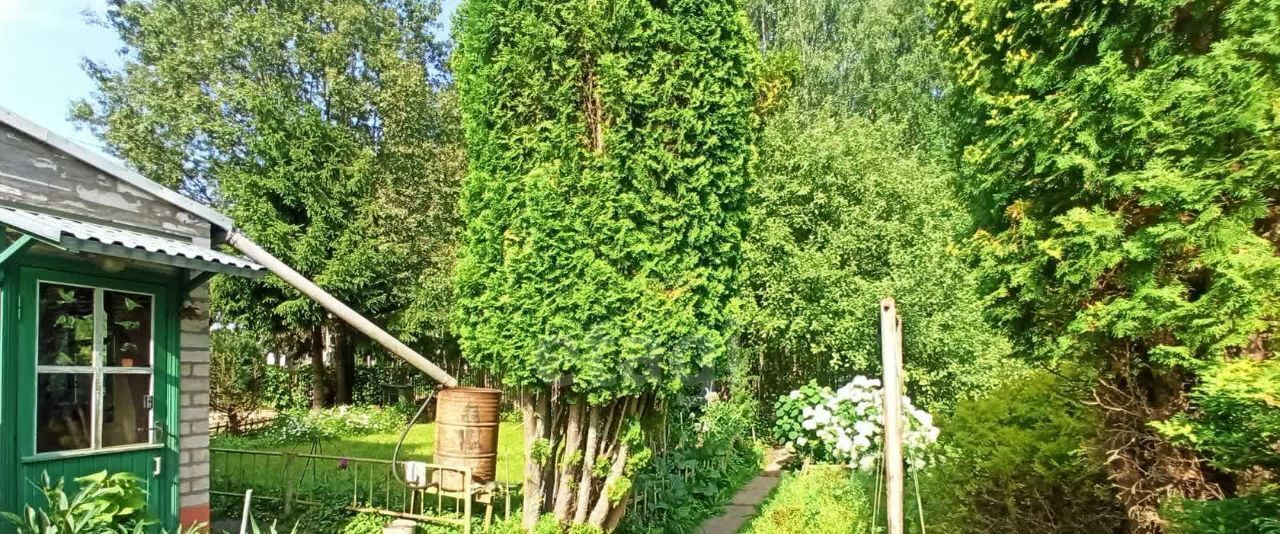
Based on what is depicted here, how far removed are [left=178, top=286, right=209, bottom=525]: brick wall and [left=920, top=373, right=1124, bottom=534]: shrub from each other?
18.1 ft

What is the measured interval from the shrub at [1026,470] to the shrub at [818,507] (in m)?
1.47

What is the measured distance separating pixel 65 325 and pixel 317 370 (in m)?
11.8

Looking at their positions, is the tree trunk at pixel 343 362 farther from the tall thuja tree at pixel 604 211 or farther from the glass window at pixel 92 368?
the tall thuja tree at pixel 604 211

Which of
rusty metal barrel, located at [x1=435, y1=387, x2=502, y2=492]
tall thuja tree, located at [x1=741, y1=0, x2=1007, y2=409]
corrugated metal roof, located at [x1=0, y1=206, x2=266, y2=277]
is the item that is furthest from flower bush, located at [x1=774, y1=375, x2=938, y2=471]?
corrugated metal roof, located at [x1=0, y1=206, x2=266, y2=277]

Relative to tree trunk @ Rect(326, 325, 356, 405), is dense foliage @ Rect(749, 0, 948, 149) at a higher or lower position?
higher

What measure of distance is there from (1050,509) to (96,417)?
608 cm

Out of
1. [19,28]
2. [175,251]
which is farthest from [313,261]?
[175,251]

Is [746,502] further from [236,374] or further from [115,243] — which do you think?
[236,374]

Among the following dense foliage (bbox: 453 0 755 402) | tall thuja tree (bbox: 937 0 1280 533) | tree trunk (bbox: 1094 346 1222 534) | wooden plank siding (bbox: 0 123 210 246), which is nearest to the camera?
tall thuja tree (bbox: 937 0 1280 533)

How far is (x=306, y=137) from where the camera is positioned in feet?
50.2

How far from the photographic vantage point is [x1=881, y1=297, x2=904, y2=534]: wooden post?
2.97 m

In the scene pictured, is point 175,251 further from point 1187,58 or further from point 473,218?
point 1187,58

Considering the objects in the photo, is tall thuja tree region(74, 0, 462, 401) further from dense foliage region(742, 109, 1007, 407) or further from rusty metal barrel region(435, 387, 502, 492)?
rusty metal barrel region(435, 387, 502, 492)

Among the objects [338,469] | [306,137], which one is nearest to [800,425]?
[338,469]
